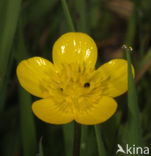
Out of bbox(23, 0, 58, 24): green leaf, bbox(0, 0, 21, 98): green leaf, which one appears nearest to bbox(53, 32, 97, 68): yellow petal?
bbox(0, 0, 21, 98): green leaf

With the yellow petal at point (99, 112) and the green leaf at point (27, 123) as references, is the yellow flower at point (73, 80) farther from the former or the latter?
the green leaf at point (27, 123)

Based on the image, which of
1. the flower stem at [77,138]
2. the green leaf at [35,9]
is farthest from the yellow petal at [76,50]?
the green leaf at [35,9]

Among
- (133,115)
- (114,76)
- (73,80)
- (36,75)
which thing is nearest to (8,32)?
(36,75)

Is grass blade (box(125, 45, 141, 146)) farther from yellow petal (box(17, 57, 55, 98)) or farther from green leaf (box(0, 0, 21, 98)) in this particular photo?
green leaf (box(0, 0, 21, 98))

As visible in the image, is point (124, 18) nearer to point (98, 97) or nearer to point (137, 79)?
point (137, 79)

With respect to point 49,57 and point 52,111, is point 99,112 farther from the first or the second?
point 49,57
